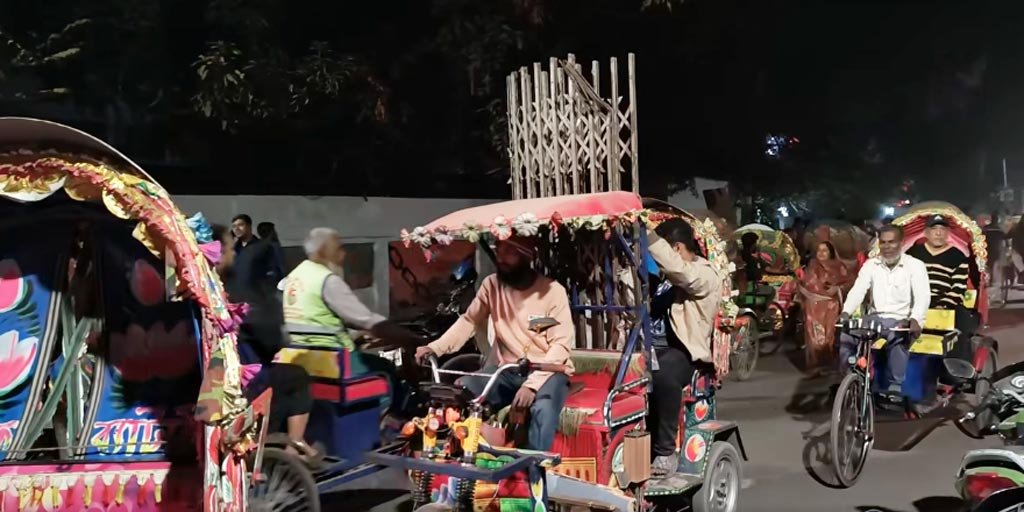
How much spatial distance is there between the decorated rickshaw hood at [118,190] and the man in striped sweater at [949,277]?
19.1 ft

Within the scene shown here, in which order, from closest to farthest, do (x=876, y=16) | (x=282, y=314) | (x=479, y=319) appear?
1. (x=479, y=319)
2. (x=282, y=314)
3. (x=876, y=16)

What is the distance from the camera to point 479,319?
4605mm

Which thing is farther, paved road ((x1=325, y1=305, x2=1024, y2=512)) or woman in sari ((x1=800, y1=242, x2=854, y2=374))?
woman in sari ((x1=800, y1=242, x2=854, y2=374))

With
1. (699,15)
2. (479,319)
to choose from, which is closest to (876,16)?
(699,15)

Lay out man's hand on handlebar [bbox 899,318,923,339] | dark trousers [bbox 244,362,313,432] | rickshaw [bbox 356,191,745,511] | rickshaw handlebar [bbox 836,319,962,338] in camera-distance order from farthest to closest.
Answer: man's hand on handlebar [bbox 899,318,923,339], rickshaw handlebar [bbox 836,319,962,338], dark trousers [bbox 244,362,313,432], rickshaw [bbox 356,191,745,511]

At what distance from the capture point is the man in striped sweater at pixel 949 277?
686 centimetres

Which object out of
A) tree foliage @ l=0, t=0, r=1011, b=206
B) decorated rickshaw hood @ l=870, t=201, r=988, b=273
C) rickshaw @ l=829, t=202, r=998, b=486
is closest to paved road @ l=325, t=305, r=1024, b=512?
rickshaw @ l=829, t=202, r=998, b=486

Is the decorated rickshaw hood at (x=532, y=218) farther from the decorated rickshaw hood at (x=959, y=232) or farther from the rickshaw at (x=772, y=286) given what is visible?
the rickshaw at (x=772, y=286)

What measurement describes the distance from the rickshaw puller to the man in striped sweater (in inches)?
114

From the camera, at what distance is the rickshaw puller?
472 centimetres

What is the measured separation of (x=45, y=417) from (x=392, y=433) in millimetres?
2249

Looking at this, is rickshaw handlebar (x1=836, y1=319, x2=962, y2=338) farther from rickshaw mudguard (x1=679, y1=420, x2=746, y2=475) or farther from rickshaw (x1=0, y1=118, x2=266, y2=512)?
rickshaw (x1=0, y1=118, x2=266, y2=512)

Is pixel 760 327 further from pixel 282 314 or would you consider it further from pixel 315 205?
pixel 282 314

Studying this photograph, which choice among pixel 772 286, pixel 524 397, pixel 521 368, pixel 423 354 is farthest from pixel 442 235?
pixel 772 286
